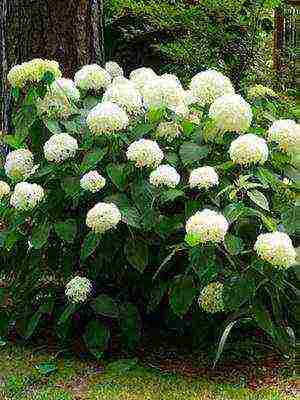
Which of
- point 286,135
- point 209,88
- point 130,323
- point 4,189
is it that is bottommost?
point 130,323

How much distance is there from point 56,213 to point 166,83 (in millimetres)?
740

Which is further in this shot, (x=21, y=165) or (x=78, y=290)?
(x=21, y=165)

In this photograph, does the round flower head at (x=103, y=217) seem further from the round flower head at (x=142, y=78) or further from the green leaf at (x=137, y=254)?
the round flower head at (x=142, y=78)

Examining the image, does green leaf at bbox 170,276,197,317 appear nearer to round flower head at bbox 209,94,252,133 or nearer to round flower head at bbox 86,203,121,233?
round flower head at bbox 86,203,121,233

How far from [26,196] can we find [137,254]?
0.52 metres

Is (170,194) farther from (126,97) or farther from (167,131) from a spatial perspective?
(126,97)

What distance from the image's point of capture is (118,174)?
11.0 ft

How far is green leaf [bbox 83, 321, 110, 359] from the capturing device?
338 cm

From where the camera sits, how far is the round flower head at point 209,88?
3.66 m

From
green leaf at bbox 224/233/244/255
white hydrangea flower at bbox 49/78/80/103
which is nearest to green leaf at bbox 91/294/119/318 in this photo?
green leaf at bbox 224/233/244/255

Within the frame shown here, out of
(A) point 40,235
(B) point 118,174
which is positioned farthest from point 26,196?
(B) point 118,174

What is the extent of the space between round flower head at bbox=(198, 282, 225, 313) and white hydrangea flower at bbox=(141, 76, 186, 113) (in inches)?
33.2

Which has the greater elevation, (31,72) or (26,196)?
(31,72)

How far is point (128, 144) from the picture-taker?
3449 mm
